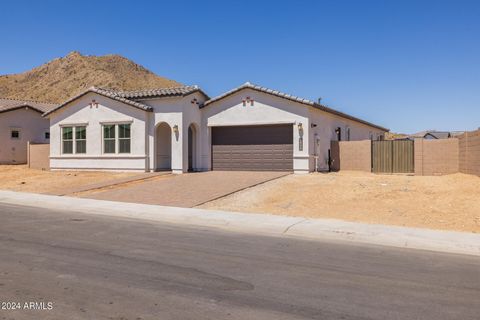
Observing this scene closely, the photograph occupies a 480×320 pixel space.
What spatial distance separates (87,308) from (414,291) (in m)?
4.27

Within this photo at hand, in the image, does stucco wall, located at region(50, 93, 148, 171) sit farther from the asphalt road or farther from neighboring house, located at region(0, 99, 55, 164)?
the asphalt road

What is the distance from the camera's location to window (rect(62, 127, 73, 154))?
2894 centimetres

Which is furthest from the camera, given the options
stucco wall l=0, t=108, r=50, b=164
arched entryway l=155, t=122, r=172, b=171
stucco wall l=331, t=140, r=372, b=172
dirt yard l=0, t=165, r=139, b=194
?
stucco wall l=0, t=108, r=50, b=164

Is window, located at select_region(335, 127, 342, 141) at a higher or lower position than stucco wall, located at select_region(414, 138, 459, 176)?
higher

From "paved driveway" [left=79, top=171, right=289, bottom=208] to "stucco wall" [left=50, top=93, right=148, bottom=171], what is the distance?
347 cm

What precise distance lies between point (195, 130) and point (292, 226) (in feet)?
53.9

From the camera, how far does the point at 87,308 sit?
17.4 ft

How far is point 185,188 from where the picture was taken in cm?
1984

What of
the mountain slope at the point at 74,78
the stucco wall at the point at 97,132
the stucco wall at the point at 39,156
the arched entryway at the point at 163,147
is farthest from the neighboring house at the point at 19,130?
the mountain slope at the point at 74,78

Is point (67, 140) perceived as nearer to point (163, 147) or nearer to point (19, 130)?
point (163, 147)

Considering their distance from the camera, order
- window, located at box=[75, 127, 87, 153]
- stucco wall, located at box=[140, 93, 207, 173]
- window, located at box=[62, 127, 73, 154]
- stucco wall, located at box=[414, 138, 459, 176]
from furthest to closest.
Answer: window, located at box=[62, 127, 73, 154] < window, located at box=[75, 127, 87, 153] < stucco wall, located at box=[140, 93, 207, 173] < stucco wall, located at box=[414, 138, 459, 176]

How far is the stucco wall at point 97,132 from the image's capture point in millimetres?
26359

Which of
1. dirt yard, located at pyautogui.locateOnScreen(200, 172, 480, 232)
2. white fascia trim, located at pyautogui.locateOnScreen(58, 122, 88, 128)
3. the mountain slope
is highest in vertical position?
the mountain slope

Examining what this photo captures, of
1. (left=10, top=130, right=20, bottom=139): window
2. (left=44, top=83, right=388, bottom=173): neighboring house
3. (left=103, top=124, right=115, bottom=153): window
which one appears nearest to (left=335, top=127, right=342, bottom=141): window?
(left=44, top=83, right=388, bottom=173): neighboring house
